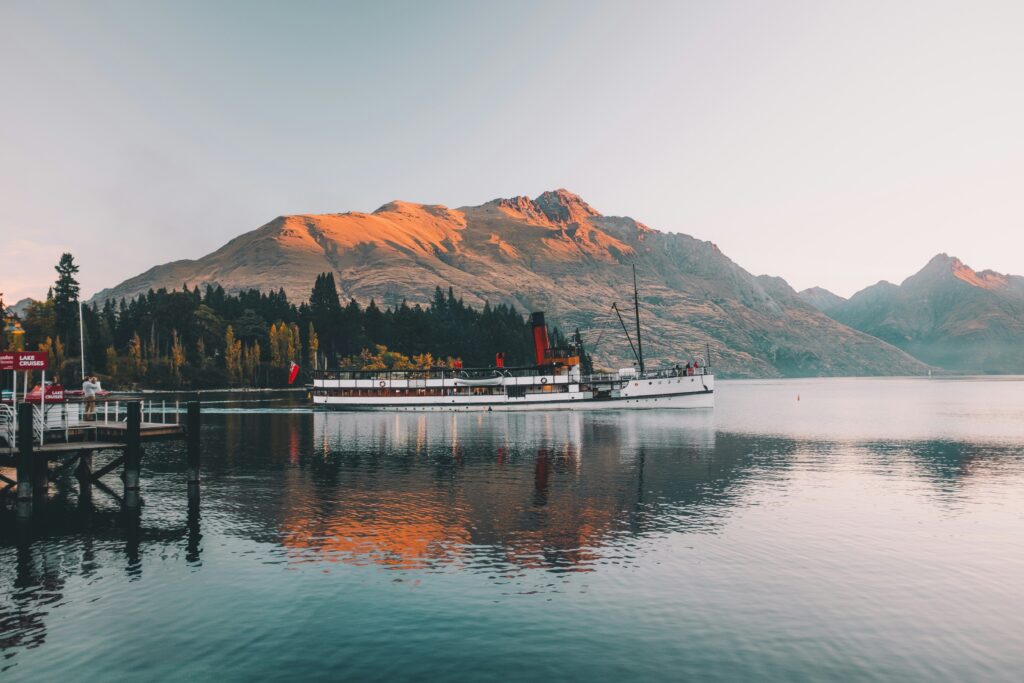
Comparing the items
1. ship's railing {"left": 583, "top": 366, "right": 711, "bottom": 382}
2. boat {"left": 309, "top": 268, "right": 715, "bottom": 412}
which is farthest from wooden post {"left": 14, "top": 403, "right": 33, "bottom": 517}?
ship's railing {"left": 583, "top": 366, "right": 711, "bottom": 382}

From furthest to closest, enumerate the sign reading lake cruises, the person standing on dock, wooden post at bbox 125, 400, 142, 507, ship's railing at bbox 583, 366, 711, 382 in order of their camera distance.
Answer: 1. ship's railing at bbox 583, 366, 711, 382
2. the person standing on dock
3. the sign reading lake cruises
4. wooden post at bbox 125, 400, 142, 507

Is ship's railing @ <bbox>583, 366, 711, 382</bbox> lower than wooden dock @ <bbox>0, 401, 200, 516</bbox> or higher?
higher

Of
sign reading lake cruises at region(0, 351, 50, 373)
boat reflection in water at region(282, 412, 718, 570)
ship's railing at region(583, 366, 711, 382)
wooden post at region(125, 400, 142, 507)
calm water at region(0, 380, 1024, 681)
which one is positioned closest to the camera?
calm water at region(0, 380, 1024, 681)

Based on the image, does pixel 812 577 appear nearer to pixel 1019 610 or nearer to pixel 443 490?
pixel 1019 610

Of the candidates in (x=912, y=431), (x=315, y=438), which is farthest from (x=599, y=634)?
(x=912, y=431)

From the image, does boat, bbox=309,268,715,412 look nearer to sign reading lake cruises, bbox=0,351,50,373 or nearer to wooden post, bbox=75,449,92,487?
wooden post, bbox=75,449,92,487

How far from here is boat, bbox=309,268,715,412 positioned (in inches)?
5271

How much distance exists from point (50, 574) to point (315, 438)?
5911 cm

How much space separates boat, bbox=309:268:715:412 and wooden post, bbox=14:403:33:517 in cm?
9632

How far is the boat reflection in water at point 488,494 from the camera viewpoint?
31.8m

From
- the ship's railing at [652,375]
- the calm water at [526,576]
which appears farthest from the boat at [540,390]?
the calm water at [526,576]

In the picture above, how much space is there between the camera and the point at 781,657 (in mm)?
19766

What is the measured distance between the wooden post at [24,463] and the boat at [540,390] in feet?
316

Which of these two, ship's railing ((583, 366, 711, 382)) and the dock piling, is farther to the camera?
ship's railing ((583, 366, 711, 382))
